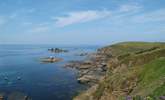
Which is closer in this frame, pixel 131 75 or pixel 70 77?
pixel 131 75

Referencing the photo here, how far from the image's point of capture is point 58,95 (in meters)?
58.5

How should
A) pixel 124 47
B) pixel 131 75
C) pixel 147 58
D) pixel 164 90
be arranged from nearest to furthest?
1. pixel 164 90
2. pixel 131 75
3. pixel 147 58
4. pixel 124 47

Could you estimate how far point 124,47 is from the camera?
161375mm

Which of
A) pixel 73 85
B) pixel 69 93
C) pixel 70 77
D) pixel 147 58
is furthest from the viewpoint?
pixel 70 77

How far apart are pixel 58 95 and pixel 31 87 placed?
12077 millimetres

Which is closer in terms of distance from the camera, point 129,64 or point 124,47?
point 129,64

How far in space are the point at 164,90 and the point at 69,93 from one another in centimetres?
4387

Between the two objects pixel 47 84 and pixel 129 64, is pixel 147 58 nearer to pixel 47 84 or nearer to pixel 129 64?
pixel 129 64

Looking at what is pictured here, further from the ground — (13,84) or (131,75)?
(131,75)

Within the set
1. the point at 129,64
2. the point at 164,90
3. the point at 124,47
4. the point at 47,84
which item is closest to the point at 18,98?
the point at 47,84

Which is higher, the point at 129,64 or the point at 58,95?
the point at 129,64

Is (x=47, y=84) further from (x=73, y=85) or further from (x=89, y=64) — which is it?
(x=89, y=64)

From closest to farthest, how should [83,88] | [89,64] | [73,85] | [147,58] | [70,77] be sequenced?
[147,58], [83,88], [73,85], [70,77], [89,64]

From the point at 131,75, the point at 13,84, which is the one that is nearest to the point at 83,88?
the point at 13,84
